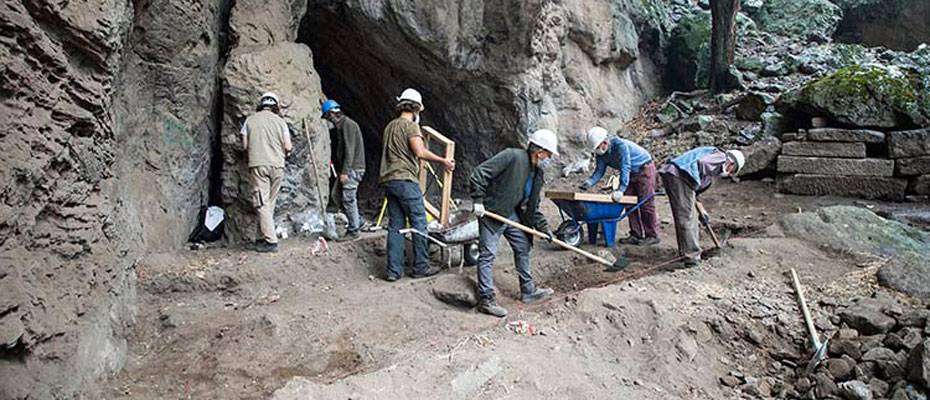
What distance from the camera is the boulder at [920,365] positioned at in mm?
3465

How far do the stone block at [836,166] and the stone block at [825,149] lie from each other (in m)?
0.07

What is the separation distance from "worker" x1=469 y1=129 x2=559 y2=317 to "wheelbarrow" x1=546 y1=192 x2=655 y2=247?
131 cm

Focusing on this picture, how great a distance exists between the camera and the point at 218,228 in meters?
7.23

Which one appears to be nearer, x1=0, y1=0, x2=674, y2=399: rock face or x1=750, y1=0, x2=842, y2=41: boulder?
x1=0, y1=0, x2=674, y2=399: rock face

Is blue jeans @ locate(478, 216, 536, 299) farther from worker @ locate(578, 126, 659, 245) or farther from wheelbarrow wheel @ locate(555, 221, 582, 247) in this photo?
worker @ locate(578, 126, 659, 245)

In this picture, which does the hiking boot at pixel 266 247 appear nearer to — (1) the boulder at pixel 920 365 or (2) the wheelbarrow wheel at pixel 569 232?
(2) the wheelbarrow wheel at pixel 569 232

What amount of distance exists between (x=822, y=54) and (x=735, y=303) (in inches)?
427

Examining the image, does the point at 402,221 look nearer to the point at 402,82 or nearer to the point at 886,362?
the point at 886,362

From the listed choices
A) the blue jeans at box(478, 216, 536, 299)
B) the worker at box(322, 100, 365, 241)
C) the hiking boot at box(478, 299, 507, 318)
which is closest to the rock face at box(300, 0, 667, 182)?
the worker at box(322, 100, 365, 241)

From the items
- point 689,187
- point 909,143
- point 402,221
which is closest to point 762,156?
point 909,143

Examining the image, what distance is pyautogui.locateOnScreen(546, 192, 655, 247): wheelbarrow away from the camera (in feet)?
21.4

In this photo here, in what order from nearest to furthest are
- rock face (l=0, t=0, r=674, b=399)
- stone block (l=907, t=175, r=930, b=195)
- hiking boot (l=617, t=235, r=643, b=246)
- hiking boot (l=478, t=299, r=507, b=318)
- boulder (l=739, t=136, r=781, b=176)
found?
1. rock face (l=0, t=0, r=674, b=399)
2. hiking boot (l=478, t=299, r=507, b=318)
3. hiking boot (l=617, t=235, r=643, b=246)
4. stone block (l=907, t=175, r=930, b=195)
5. boulder (l=739, t=136, r=781, b=176)

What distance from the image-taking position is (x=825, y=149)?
29.4ft

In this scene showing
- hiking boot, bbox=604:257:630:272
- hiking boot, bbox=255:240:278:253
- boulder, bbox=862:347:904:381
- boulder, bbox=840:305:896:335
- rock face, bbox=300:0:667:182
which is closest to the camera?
boulder, bbox=862:347:904:381
